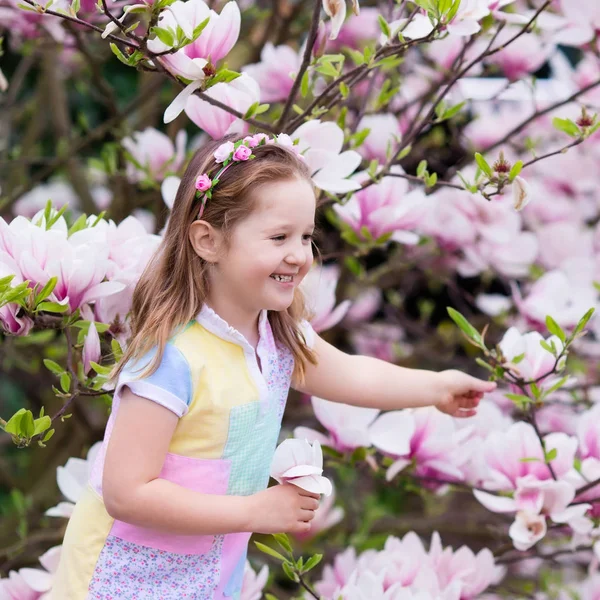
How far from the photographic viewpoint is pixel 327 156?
3.68ft

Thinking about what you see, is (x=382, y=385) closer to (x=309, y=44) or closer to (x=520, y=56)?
(x=309, y=44)

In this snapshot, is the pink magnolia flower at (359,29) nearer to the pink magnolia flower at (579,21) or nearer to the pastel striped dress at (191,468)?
the pink magnolia flower at (579,21)

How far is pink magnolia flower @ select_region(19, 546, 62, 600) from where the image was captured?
3.77ft

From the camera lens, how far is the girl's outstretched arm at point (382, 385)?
1.16 metres

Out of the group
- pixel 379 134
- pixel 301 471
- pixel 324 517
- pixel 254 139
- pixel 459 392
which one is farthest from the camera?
pixel 324 517

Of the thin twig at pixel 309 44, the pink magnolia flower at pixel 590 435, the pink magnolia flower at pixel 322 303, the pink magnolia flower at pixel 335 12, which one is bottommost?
the pink magnolia flower at pixel 590 435

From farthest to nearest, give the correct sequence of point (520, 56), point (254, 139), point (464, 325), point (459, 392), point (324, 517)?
point (324, 517) < point (520, 56) < point (459, 392) < point (464, 325) < point (254, 139)

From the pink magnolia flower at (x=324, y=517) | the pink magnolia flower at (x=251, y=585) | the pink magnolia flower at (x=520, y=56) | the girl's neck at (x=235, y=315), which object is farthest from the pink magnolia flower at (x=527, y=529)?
the pink magnolia flower at (x=520, y=56)

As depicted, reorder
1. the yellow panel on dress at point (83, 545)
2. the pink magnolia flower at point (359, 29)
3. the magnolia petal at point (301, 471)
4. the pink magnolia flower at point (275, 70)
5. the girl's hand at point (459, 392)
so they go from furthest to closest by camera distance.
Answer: the pink magnolia flower at point (359, 29), the pink magnolia flower at point (275, 70), the girl's hand at point (459, 392), the yellow panel on dress at point (83, 545), the magnolia petal at point (301, 471)

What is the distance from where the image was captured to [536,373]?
3.88ft

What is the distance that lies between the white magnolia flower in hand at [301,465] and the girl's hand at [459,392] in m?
0.34

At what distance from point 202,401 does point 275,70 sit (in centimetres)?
67

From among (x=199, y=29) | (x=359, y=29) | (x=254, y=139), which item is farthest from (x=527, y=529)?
(x=359, y=29)

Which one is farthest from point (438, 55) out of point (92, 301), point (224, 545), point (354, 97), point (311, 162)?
point (224, 545)
